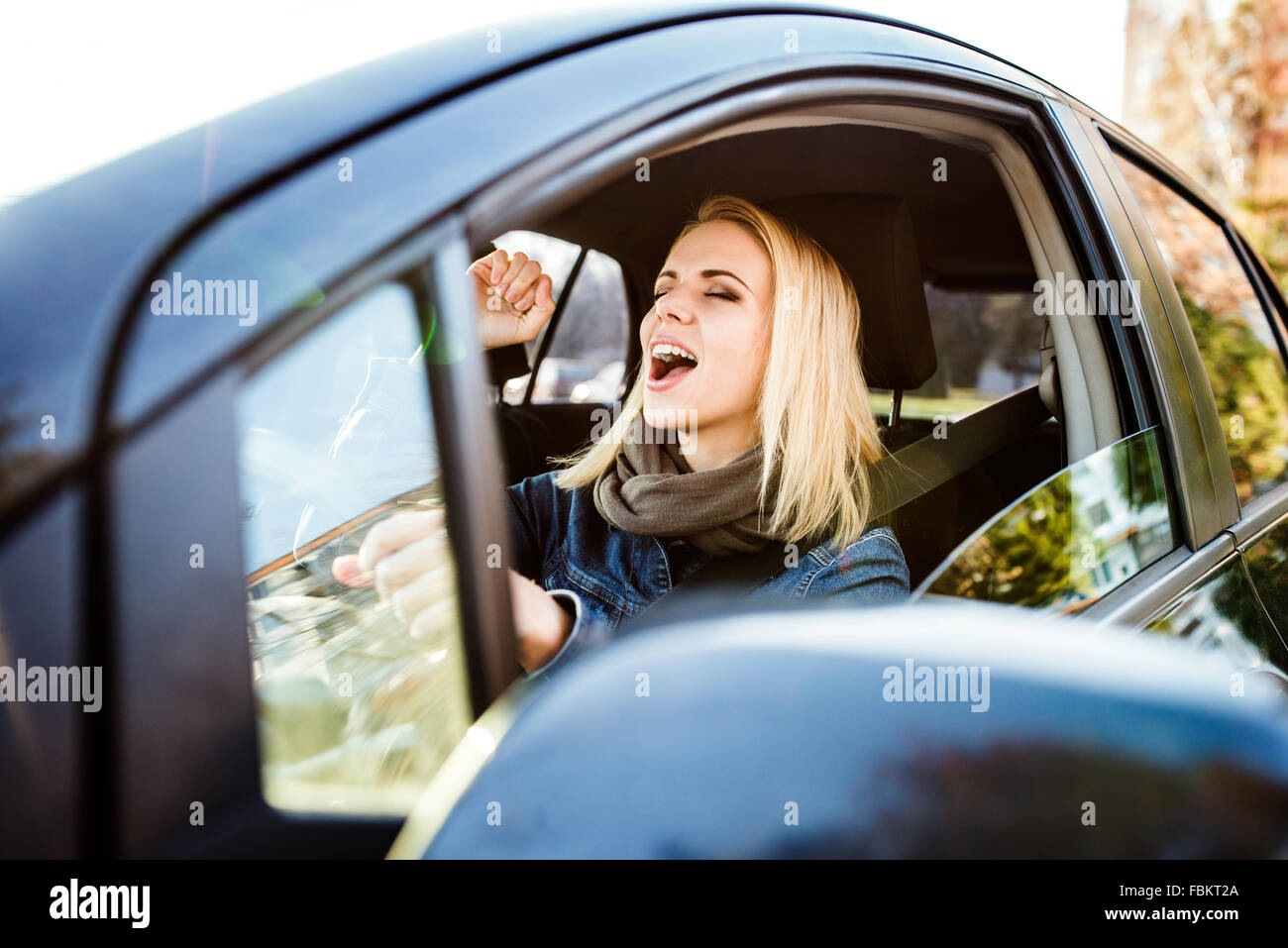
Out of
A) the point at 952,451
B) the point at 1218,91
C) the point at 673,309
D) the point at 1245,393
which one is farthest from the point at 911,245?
the point at 1218,91

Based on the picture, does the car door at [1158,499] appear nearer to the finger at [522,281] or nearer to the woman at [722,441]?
the woman at [722,441]

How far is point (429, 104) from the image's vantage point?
812mm

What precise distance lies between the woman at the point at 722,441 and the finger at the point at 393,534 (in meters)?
0.67

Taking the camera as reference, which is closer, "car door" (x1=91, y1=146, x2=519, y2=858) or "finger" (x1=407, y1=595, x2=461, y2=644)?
"car door" (x1=91, y1=146, x2=519, y2=858)

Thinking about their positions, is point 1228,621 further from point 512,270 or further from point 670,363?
point 512,270

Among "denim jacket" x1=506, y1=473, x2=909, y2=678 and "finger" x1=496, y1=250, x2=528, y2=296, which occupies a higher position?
"finger" x1=496, y1=250, x2=528, y2=296

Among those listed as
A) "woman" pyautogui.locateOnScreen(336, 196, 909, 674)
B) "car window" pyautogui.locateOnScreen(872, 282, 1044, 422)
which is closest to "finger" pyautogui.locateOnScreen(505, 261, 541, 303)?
"woman" pyautogui.locateOnScreen(336, 196, 909, 674)

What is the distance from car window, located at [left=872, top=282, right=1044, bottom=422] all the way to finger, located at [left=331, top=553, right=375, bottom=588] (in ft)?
9.04

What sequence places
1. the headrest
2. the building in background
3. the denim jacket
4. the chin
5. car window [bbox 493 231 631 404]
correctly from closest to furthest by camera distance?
the denim jacket → the chin → the headrest → car window [bbox 493 231 631 404] → the building in background

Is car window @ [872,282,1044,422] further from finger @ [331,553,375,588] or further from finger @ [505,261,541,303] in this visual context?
finger @ [331,553,375,588]

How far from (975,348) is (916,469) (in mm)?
2485

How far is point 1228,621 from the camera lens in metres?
1.68

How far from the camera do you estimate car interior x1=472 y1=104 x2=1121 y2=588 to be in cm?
185
